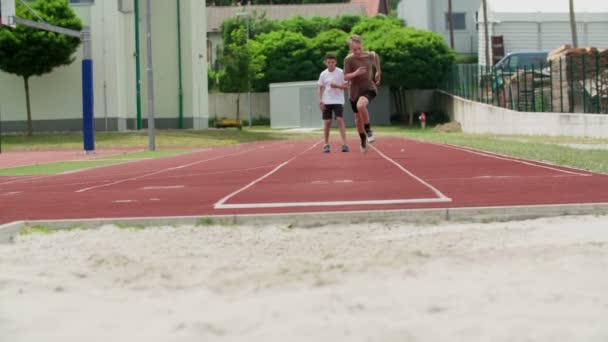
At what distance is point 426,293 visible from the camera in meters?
4.25

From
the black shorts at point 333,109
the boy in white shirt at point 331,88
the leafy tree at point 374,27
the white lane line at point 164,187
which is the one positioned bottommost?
the white lane line at point 164,187

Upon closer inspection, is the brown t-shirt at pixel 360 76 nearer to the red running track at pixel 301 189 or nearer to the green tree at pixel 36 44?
the red running track at pixel 301 189

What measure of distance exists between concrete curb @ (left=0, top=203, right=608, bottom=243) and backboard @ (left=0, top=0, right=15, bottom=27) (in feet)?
57.1

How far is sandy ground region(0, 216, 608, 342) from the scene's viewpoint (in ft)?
12.1

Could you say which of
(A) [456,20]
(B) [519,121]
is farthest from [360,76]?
(A) [456,20]

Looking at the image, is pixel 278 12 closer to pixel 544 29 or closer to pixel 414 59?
pixel 414 59

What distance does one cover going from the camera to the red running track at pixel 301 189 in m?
8.11

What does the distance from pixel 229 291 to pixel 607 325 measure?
1.81 metres

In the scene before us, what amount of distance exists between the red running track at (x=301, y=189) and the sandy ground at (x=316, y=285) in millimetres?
1364

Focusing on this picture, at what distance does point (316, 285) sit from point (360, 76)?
10.7 m

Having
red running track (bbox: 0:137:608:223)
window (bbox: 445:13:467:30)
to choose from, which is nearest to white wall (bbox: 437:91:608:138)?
red running track (bbox: 0:137:608:223)

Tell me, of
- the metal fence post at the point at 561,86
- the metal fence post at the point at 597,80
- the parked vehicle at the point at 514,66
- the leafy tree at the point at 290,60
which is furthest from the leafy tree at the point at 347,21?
the metal fence post at the point at 597,80

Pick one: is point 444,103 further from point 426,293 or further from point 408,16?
point 426,293

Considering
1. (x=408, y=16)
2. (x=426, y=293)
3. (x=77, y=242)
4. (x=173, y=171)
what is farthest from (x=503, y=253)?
(x=408, y=16)
